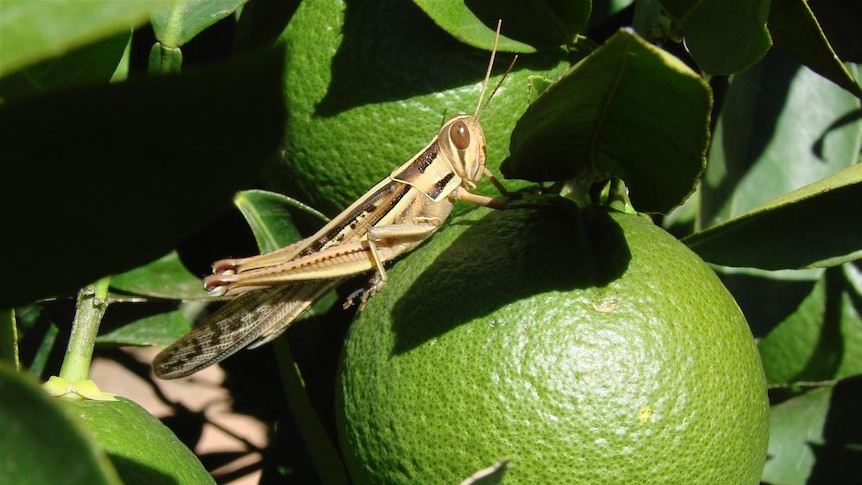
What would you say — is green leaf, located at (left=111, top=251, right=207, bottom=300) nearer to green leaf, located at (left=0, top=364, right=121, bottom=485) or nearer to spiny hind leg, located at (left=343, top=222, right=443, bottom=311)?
spiny hind leg, located at (left=343, top=222, right=443, bottom=311)

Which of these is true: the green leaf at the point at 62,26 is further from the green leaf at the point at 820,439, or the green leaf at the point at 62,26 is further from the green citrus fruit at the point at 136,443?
the green leaf at the point at 820,439

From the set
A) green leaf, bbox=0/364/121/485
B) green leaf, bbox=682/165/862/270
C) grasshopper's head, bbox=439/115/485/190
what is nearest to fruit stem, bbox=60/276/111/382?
grasshopper's head, bbox=439/115/485/190

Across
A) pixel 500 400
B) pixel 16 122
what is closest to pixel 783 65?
pixel 500 400

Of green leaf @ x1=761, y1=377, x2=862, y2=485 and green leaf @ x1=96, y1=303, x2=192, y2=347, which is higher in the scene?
green leaf @ x1=96, y1=303, x2=192, y2=347

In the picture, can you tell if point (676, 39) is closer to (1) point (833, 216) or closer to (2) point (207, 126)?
(1) point (833, 216)

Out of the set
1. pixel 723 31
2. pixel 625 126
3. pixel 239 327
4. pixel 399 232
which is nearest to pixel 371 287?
pixel 399 232

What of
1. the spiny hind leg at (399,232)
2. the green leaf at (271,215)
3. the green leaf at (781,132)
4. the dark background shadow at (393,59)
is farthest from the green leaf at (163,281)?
the green leaf at (781,132)
